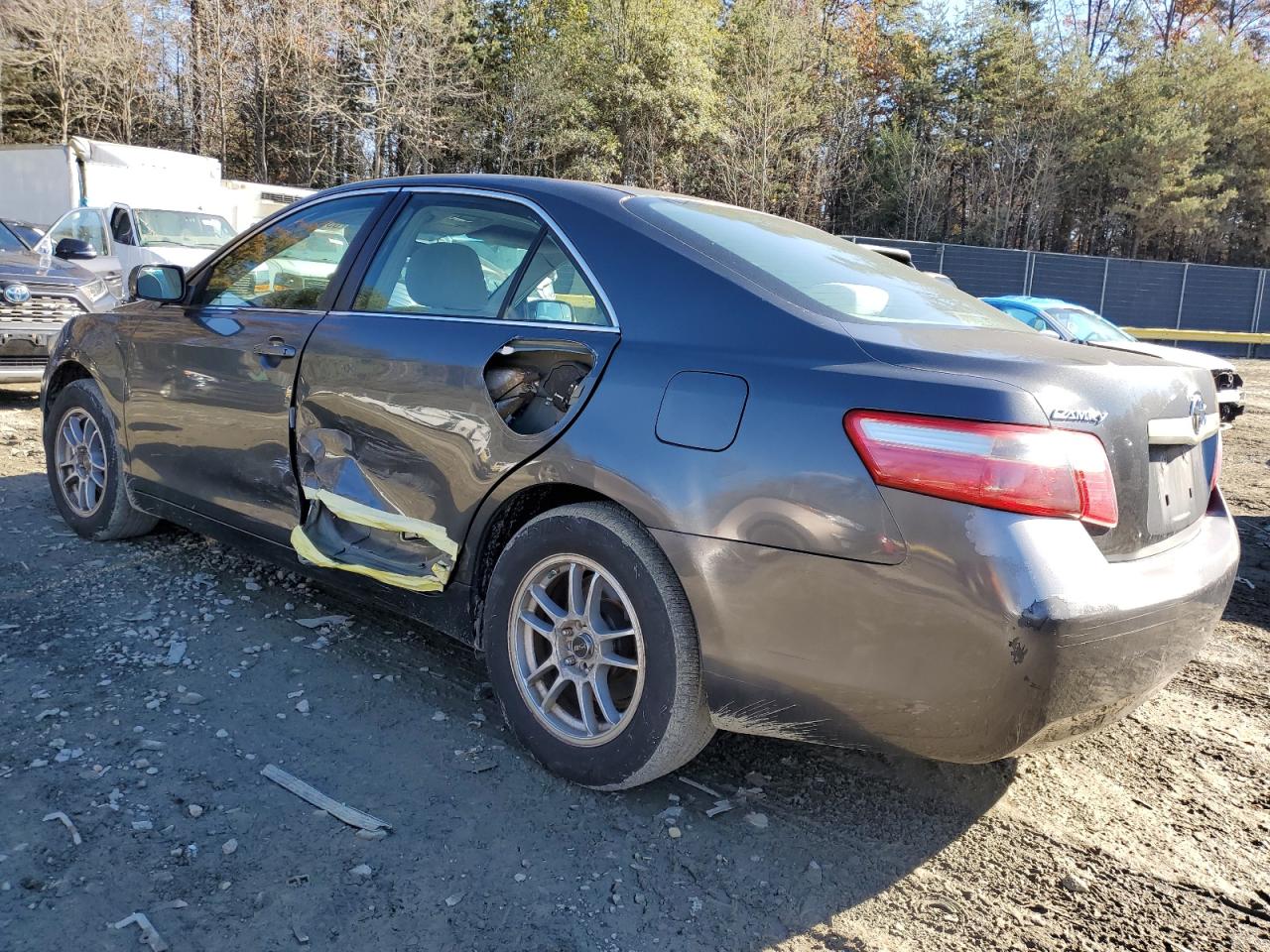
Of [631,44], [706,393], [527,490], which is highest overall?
[631,44]

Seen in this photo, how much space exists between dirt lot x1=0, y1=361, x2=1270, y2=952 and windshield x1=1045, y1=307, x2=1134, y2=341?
8662 mm

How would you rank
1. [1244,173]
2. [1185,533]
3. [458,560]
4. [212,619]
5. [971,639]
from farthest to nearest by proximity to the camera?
[1244,173], [212,619], [458,560], [1185,533], [971,639]

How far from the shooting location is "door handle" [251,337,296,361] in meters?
3.33

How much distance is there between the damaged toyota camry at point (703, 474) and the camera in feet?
6.51

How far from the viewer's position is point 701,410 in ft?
7.46

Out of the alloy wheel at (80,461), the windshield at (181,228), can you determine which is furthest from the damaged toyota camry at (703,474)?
the windshield at (181,228)

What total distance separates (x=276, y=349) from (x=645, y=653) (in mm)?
1889

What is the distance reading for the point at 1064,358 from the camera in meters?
2.25

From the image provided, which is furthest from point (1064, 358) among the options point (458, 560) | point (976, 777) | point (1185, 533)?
point (458, 560)

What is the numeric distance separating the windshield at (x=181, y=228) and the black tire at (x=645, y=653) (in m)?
11.8

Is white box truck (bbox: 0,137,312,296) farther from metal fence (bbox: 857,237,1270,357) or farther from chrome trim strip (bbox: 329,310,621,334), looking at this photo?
metal fence (bbox: 857,237,1270,357)

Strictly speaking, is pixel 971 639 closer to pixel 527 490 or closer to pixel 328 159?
pixel 527 490

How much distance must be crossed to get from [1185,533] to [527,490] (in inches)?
69.8

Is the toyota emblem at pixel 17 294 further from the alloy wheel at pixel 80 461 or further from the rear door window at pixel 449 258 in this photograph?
the rear door window at pixel 449 258
